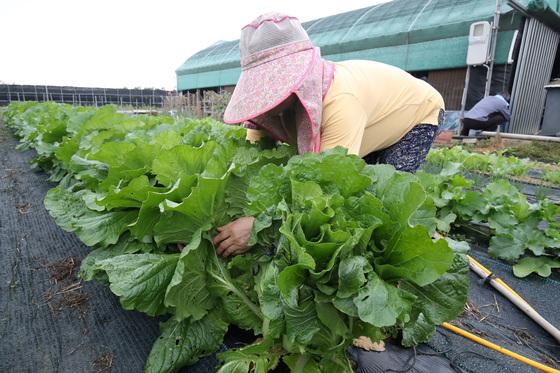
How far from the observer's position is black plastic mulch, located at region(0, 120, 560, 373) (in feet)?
5.75

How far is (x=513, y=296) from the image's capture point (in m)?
2.44

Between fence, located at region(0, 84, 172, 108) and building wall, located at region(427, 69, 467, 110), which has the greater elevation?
building wall, located at region(427, 69, 467, 110)

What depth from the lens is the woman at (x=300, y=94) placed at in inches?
68.7

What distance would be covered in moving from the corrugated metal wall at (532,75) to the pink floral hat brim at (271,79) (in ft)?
36.6

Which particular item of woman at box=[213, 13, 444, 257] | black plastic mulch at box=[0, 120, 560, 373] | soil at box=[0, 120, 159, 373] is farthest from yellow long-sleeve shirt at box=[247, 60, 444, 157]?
soil at box=[0, 120, 159, 373]

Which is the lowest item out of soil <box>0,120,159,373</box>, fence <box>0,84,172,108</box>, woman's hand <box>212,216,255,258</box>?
fence <box>0,84,172,108</box>

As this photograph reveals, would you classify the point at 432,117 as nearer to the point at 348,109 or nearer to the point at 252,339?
the point at 348,109

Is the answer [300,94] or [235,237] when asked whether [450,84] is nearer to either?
[300,94]

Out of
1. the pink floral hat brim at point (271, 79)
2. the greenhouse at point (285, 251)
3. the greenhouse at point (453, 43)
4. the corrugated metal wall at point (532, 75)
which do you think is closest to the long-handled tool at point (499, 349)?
the greenhouse at point (285, 251)

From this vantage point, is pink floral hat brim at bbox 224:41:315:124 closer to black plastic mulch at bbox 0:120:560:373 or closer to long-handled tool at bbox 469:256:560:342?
black plastic mulch at bbox 0:120:560:373

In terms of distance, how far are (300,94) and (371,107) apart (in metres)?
0.53

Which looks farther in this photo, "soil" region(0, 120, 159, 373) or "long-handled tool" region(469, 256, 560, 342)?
"long-handled tool" region(469, 256, 560, 342)

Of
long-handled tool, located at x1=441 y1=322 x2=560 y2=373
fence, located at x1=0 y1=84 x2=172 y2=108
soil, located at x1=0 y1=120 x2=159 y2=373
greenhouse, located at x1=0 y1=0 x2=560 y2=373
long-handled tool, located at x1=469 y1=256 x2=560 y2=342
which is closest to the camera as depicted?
greenhouse, located at x1=0 y1=0 x2=560 y2=373

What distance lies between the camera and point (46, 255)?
2705mm
